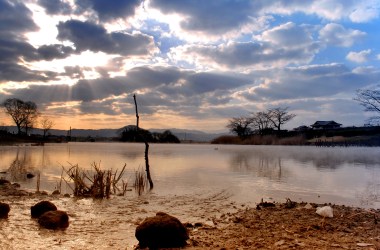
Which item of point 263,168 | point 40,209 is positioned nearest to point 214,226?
point 40,209

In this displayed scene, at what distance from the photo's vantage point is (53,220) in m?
8.89

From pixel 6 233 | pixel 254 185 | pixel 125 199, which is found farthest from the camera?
pixel 254 185

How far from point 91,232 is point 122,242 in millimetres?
1169

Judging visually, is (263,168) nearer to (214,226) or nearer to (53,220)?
(214,226)

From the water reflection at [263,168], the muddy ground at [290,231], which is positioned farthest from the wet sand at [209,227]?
the water reflection at [263,168]

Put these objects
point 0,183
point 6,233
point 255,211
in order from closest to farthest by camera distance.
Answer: point 6,233 < point 255,211 < point 0,183

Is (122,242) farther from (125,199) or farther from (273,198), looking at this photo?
(273,198)

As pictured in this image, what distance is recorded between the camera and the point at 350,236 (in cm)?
762

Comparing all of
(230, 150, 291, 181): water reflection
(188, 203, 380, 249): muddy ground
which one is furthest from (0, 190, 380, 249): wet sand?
(230, 150, 291, 181): water reflection

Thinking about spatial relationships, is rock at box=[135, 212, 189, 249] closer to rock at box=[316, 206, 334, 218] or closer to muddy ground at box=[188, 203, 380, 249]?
muddy ground at box=[188, 203, 380, 249]

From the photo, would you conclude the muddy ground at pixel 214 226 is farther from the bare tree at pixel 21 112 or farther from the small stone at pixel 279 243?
the bare tree at pixel 21 112

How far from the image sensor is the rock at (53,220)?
881 cm

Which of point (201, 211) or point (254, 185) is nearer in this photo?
point (201, 211)

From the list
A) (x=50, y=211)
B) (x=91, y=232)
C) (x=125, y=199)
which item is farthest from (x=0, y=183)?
(x=91, y=232)
